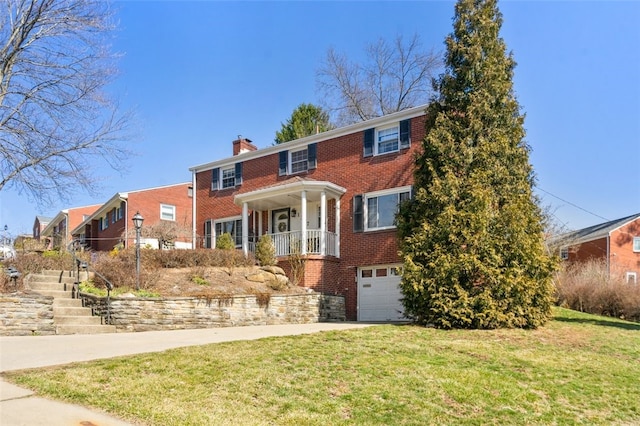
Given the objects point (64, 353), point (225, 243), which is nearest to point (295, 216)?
point (225, 243)

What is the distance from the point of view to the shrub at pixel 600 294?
718 inches

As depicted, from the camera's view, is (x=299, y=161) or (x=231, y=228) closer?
(x=299, y=161)

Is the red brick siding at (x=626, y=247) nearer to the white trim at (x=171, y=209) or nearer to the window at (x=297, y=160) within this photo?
the window at (x=297, y=160)

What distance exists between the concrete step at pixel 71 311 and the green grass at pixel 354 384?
5.58 meters

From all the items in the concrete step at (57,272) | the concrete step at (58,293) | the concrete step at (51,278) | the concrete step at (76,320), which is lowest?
the concrete step at (76,320)

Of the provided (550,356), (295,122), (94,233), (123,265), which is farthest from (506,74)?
(94,233)

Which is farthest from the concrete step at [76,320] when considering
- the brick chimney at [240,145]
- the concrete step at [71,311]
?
the brick chimney at [240,145]

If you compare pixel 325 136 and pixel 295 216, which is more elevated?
pixel 325 136

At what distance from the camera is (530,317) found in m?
11.6

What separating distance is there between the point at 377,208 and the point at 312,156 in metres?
3.75

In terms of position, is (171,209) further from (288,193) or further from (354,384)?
(354,384)

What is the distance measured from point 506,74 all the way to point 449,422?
34.5 ft

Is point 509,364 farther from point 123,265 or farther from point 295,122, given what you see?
point 295,122

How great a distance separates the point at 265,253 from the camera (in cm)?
1802
